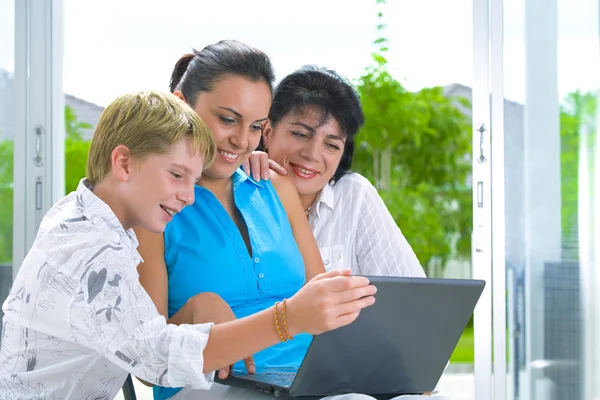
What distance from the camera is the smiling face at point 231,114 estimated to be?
1.65 meters

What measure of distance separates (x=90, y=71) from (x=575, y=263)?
2.88m

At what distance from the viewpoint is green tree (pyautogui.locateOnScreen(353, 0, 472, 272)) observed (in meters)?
7.46

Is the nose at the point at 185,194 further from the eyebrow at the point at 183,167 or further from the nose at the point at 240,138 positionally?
the nose at the point at 240,138

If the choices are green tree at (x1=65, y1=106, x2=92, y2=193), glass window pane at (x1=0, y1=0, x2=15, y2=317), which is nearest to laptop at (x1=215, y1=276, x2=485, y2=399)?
glass window pane at (x1=0, y1=0, x2=15, y2=317)

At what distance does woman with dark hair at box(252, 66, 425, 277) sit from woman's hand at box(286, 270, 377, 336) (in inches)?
34.2

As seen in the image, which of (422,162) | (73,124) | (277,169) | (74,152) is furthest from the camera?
(422,162)

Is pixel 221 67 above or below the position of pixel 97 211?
above

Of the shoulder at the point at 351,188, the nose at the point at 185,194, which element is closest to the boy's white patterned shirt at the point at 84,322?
the nose at the point at 185,194

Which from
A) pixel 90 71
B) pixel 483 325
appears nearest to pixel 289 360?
pixel 483 325

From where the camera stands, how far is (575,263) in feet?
9.20

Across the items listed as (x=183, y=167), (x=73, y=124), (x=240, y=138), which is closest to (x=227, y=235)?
(x=240, y=138)

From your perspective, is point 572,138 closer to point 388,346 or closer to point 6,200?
point 388,346

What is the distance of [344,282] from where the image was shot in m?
1.19

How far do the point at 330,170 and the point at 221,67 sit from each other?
0.57 m
